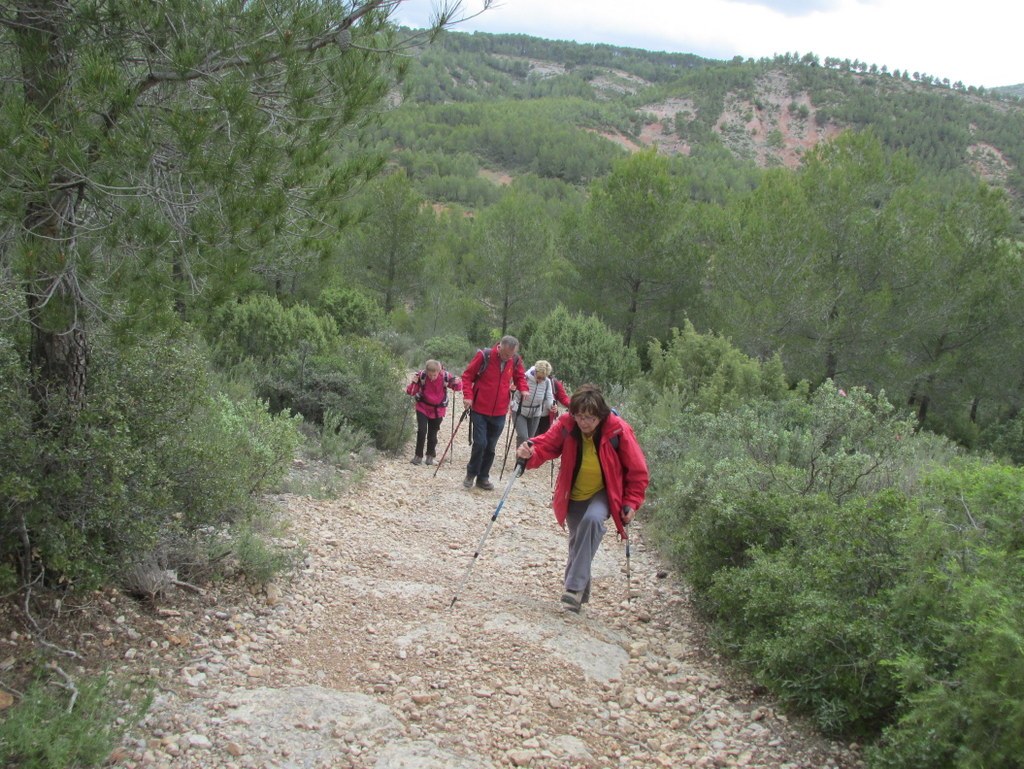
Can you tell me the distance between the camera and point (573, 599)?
210 inches

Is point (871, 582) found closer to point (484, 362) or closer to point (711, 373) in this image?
point (484, 362)

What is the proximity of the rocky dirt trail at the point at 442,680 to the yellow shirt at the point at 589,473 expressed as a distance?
3.06 feet

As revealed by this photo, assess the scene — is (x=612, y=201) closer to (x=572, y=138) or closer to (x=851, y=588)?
(x=851, y=588)

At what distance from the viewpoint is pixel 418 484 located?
350 inches

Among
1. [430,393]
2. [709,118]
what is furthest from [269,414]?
[709,118]

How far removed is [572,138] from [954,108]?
52.8 metres

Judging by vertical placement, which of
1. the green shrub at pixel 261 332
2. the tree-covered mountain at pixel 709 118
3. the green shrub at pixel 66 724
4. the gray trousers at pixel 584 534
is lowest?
the green shrub at pixel 261 332

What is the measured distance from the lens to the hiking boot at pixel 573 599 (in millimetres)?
5336

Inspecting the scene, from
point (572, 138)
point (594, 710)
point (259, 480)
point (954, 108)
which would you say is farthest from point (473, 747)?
point (954, 108)

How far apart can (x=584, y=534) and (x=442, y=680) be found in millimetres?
1406

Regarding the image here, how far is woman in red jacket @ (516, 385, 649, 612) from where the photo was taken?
503cm

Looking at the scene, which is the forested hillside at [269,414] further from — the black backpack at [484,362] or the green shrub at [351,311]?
the green shrub at [351,311]

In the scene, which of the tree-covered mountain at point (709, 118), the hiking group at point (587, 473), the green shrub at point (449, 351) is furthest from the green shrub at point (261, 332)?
the tree-covered mountain at point (709, 118)

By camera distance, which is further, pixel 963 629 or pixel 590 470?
pixel 590 470
